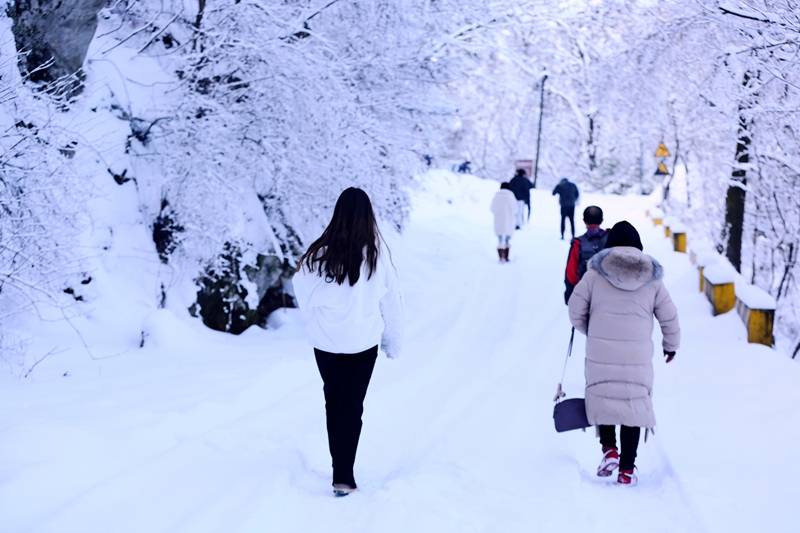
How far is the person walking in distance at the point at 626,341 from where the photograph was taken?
4.98 m

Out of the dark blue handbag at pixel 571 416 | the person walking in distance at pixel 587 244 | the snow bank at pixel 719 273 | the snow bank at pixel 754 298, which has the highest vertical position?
the person walking in distance at pixel 587 244

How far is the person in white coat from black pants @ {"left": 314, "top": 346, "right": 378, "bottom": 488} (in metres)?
12.5

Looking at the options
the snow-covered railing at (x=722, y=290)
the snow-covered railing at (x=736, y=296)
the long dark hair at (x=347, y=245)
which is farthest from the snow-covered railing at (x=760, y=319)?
the long dark hair at (x=347, y=245)

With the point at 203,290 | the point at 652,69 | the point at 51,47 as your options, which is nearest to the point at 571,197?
the point at 652,69

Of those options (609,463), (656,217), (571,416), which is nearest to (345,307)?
(571,416)

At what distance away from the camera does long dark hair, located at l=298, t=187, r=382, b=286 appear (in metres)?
4.53

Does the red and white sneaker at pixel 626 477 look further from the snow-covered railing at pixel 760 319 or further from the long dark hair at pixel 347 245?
the snow-covered railing at pixel 760 319

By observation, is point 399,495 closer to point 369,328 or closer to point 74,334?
point 369,328

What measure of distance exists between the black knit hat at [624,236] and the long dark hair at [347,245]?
5.55ft

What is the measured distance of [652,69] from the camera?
15.0 metres

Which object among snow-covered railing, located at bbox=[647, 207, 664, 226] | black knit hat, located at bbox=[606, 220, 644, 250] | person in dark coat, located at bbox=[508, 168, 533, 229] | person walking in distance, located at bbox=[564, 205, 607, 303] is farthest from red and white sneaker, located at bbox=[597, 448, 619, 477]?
snow-covered railing, located at bbox=[647, 207, 664, 226]

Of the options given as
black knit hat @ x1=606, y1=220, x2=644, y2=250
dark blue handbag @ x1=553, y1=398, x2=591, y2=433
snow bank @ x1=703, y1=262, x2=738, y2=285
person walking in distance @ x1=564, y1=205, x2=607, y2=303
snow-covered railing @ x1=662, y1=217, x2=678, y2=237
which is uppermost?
black knit hat @ x1=606, y1=220, x2=644, y2=250

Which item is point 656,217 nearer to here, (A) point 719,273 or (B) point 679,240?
(B) point 679,240

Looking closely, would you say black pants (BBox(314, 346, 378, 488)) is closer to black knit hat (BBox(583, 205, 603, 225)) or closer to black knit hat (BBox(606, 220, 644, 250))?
black knit hat (BBox(606, 220, 644, 250))
